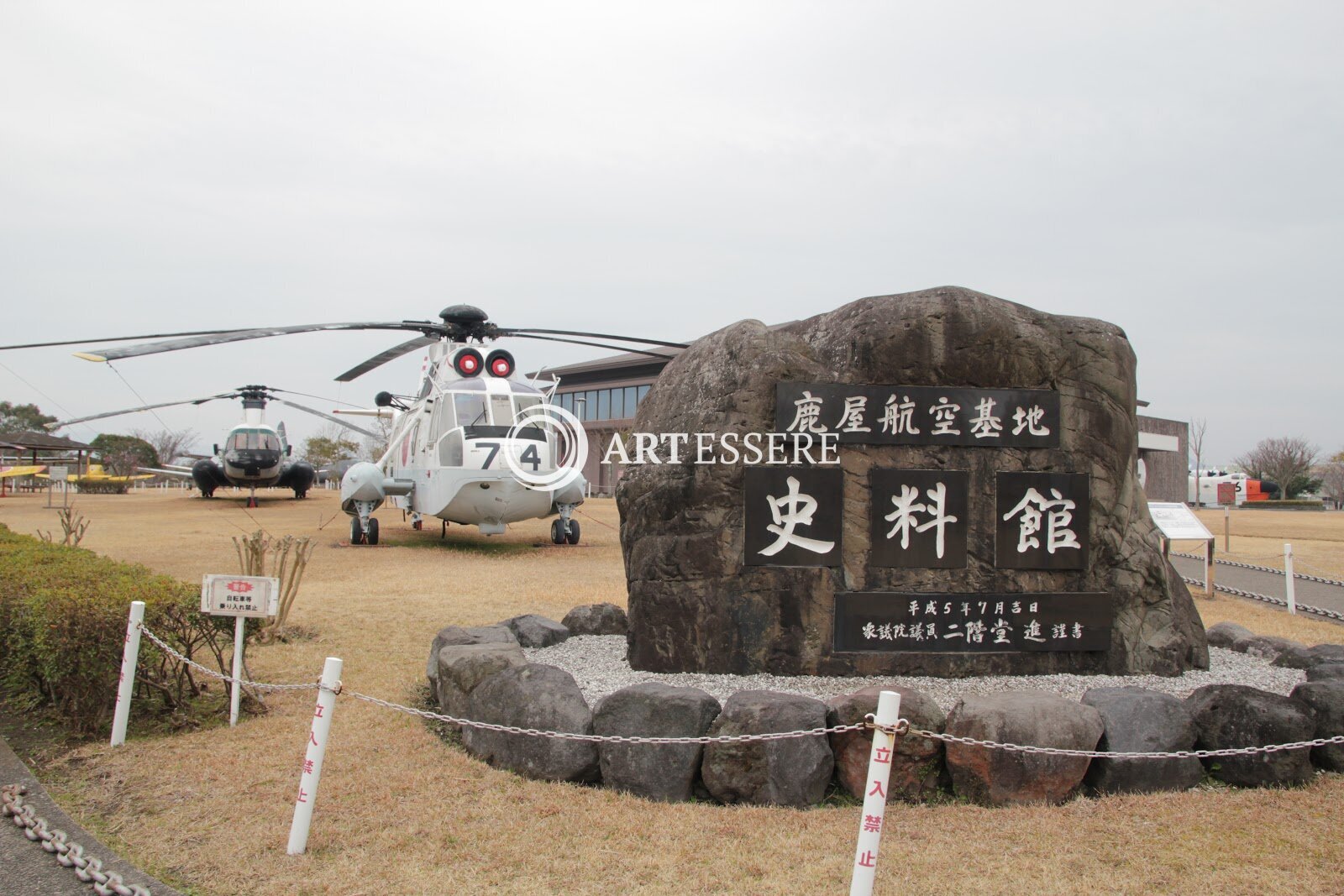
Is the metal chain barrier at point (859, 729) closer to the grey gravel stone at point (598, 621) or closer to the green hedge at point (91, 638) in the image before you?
the green hedge at point (91, 638)

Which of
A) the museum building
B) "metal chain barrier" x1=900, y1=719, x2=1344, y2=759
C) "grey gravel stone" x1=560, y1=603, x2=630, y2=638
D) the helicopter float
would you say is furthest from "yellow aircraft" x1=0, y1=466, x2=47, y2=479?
"metal chain barrier" x1=900, y1=719, x2=1344, y2=759

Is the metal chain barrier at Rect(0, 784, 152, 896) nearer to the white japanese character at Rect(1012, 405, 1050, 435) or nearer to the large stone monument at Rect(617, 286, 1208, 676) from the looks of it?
the large stone monument at Rect(617, 286, 1208, 676)

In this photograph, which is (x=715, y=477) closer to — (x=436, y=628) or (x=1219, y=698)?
(x=1219, y=698)

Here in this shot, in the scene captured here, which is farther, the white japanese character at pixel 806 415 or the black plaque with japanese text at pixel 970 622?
the white japanese character at pixel 806 415

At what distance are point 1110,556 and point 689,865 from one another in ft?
13.2

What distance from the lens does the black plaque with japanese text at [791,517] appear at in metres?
5.96

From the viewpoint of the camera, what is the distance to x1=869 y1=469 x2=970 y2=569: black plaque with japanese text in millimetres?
6051

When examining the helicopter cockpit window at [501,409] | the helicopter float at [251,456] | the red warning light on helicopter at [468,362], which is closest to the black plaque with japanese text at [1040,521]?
the helicopter cockpit window at [501,409]

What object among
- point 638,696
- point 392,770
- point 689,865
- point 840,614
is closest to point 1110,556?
point 840,614

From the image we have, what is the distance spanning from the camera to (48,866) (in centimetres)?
372

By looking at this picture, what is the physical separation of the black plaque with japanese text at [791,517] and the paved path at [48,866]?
3.72m

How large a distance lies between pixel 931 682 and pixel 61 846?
4.83 meters

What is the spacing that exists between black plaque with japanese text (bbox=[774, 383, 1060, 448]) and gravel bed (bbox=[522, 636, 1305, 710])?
1.61 m

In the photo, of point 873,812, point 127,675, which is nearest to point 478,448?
point 127,675
